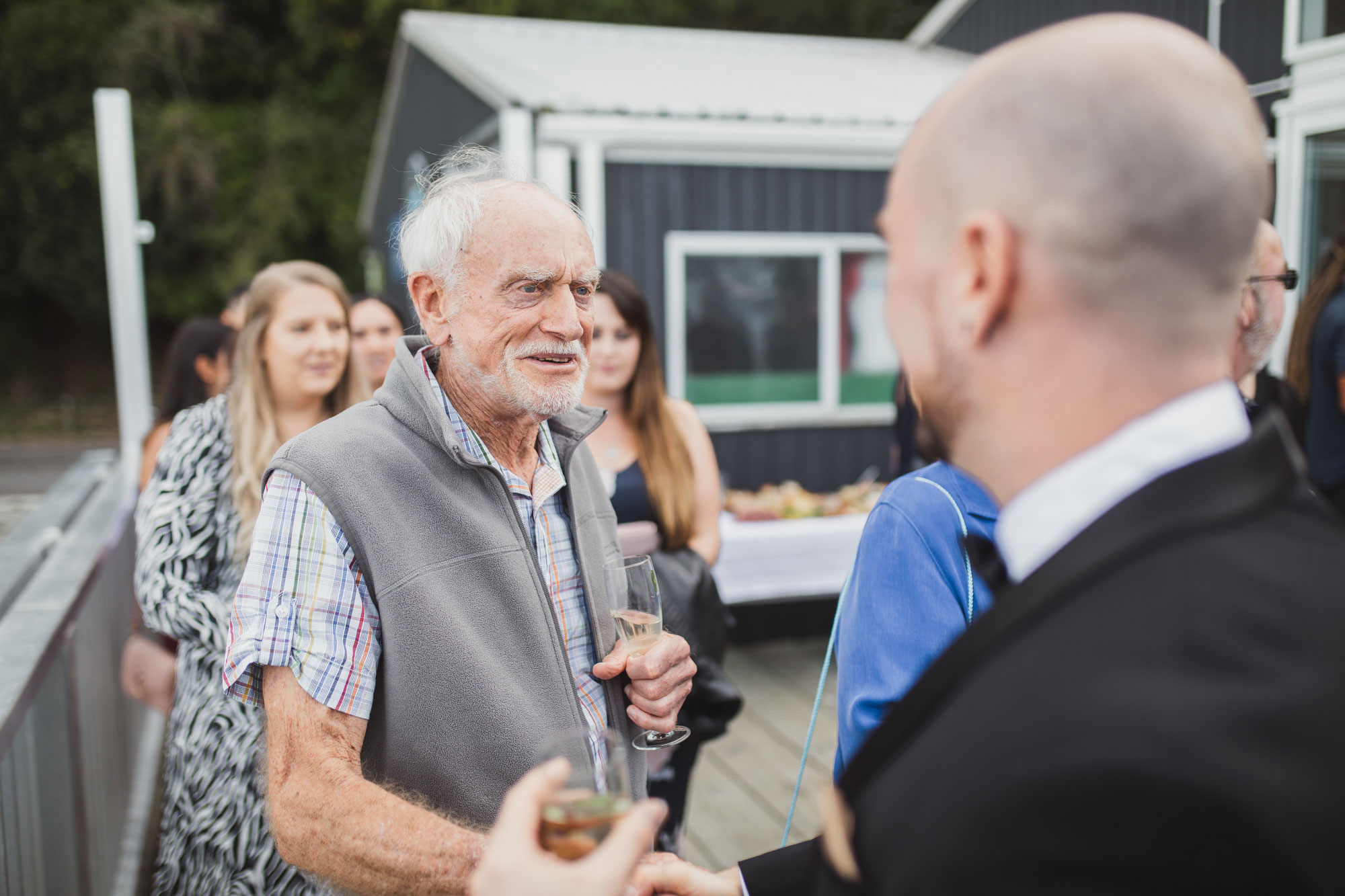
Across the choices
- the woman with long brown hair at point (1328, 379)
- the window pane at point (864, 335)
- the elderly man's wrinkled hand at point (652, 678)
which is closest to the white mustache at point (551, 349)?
the elderly man's wrinkled hand at point (652, 678)

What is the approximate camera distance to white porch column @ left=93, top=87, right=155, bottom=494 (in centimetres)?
470

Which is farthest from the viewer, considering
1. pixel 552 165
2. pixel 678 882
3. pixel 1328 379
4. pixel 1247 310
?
pixel 552 165

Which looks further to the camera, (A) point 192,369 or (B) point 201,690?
(A) point 192,369

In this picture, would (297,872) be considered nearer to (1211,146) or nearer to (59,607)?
(59,607)

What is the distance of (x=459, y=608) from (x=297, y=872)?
829 mm

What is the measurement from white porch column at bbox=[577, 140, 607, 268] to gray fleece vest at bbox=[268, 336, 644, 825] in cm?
395

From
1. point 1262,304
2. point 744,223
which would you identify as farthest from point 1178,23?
point 1262,304

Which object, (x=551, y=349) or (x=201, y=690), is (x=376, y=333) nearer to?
(x=201, y=690)

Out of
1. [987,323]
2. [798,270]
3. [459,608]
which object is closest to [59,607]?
[459,608]

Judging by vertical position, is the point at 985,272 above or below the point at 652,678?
above

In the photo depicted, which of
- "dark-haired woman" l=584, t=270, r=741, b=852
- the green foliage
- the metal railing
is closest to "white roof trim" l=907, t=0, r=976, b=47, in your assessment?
"dark-haired woman" l=584, t=270, r=741, b=852

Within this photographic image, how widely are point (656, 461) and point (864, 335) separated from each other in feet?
10.4

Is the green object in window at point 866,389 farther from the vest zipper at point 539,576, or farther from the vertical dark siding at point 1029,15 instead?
the vest zipper at point 539,576

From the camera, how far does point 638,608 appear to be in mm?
1824
